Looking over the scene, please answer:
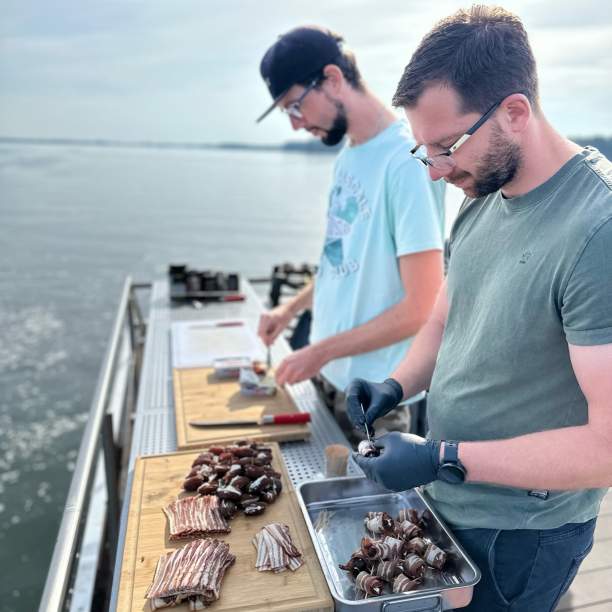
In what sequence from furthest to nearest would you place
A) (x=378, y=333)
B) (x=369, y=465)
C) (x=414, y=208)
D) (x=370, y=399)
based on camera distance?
(x=378, y=333)
(x=414, y=208)
(x=370, y=399)
(x=369, y=465)

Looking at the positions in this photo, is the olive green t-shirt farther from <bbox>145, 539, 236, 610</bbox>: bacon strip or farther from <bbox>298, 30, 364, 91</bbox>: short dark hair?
<bbox>298, 30, 364, 91</bbox>: short dark hair

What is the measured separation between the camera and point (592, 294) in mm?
1206

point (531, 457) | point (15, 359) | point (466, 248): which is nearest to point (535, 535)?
point (531, 457)

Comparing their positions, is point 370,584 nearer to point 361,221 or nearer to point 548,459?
point 548,459

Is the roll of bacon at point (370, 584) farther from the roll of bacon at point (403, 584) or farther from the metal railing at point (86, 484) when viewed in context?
the metal railing at point (86, 484)

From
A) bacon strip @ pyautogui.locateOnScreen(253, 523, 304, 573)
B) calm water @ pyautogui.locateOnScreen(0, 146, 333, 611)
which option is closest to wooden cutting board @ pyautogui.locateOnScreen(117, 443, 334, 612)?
bacon strip @ pyautogui.locateOnScreen(253, 523, 304, 573)

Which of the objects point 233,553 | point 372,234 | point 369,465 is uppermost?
point 372,234

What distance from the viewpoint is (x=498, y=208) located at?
161 cm

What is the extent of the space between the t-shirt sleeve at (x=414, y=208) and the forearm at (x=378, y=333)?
0.24 metres

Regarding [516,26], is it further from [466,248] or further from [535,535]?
[535,535]

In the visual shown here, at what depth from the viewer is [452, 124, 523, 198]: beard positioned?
1.40 meters

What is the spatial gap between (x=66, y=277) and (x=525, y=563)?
1860cm

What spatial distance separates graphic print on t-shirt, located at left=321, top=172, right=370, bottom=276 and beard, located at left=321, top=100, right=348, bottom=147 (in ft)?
0.52

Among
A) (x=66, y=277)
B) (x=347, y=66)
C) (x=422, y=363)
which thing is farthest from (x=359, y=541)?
(x=66, y=277)
